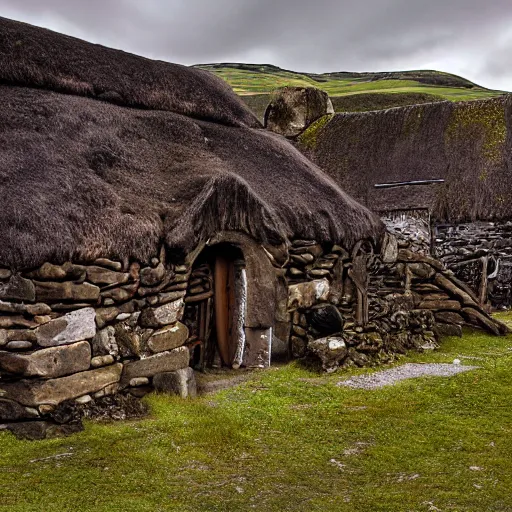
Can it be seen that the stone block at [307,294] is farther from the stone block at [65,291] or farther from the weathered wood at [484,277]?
the weathered wood at [484,277]

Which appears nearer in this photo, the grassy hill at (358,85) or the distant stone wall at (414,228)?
the distant stone wall at (414,228)

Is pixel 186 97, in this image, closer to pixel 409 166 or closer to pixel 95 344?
pixel 95 344

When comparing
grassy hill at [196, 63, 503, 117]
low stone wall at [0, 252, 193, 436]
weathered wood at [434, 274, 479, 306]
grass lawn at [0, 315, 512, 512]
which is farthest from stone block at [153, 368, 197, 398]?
grassy hill at [196, 63, 503, 117]

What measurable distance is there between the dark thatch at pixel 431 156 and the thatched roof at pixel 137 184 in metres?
7.21

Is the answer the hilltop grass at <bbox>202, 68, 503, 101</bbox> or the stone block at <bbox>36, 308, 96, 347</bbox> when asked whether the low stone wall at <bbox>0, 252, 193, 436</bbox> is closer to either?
the stone block at <bbox>36, 308, 96, 347</bbox>

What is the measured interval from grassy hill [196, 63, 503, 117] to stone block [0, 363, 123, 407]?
4512 centimetres

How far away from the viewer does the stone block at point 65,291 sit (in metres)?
6.46

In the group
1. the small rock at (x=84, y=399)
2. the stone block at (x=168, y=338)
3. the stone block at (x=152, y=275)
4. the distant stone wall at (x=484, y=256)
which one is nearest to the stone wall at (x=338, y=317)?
the stone block at (x=168, y=338)

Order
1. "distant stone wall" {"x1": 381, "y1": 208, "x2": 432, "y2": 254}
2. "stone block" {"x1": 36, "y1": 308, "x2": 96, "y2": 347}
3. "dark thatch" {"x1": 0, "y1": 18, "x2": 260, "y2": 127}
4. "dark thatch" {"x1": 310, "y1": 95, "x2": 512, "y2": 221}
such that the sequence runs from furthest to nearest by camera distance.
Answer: "distant stone wall" {"x1": 381, "y1": 208, "x2": 432, "y2": 254}, "dark thatch" {"x1": 310, "y1": 95, "x2": 512, "y2": 221}, "dark thatch" {"x1": 0, "y1": 18, "x2": 260, "y2": 127}, "stone block" {"x1": 36, "y1": 308, "x2": 96, "y2": 347}

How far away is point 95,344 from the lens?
6.97 m

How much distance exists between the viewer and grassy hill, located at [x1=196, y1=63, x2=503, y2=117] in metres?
52.2

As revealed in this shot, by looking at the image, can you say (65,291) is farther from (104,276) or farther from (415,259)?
(415,259)

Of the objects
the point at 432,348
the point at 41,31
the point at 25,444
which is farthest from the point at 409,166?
the point at 25,444

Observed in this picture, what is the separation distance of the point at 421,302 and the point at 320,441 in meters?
6.62
